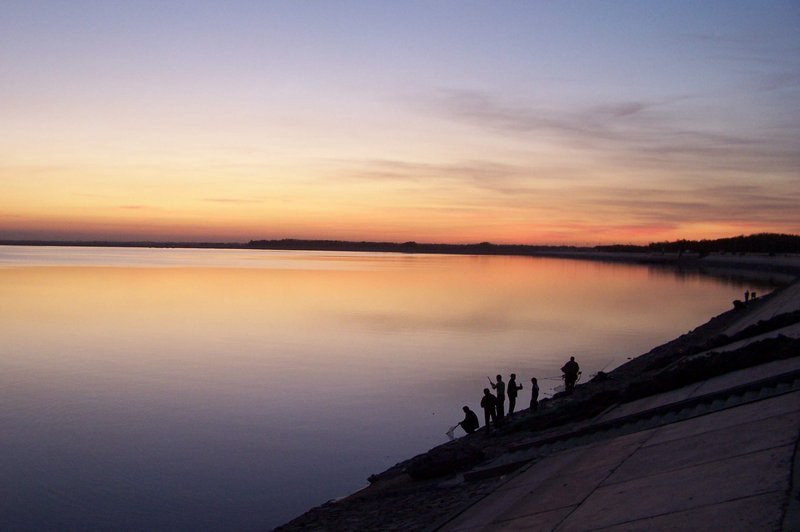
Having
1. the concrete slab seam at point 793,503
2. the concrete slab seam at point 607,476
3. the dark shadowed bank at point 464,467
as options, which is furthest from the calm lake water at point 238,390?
the concrete slab seam at point 793,503

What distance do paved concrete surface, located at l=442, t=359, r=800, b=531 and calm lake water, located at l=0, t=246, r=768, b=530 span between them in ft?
15.9

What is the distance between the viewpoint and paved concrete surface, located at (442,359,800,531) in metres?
6.11

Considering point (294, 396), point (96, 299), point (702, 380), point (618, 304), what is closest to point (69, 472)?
point (294, 396)

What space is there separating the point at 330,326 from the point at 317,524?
92.3 feet

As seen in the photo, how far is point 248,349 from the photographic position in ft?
97.8

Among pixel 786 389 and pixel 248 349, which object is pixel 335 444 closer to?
pixel 786 389

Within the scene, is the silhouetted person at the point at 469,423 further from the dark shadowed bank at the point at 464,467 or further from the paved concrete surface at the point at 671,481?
the paved concrete surface at the point at 671,481

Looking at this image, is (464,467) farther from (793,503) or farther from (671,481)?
(793,503)

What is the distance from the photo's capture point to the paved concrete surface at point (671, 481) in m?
6.11

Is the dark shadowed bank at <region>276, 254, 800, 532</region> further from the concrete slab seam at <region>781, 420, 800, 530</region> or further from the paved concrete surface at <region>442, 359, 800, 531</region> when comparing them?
the concrete slab seam at <region>781, 420, 800, 530</region>

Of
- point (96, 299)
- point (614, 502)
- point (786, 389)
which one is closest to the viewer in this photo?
point (614, 502)

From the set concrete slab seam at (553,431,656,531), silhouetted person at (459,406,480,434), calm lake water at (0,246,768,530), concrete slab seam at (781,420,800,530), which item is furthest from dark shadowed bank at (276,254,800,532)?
concrete slab seam at (781,420,800,530)

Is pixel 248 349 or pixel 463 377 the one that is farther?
pixel 248 349

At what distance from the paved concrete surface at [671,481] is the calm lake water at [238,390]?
4844mm
